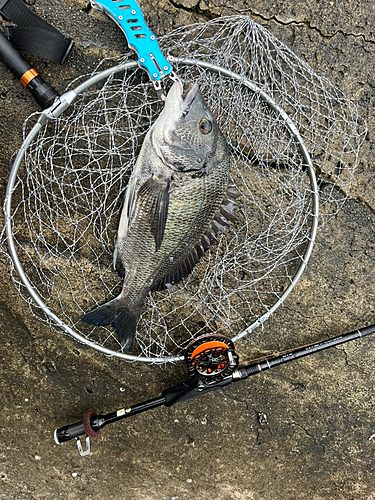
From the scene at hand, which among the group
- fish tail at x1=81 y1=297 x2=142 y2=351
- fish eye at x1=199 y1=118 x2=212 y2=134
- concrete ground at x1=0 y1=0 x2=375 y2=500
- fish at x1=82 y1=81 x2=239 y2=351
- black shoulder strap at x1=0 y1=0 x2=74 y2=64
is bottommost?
concrete ground at x1=0 y1=0 x2=375 y2=500

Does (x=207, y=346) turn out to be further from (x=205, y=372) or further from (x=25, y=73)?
(x=25, y=73)

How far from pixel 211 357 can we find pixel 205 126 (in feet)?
3.84

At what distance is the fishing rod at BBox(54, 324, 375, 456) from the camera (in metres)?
2.00

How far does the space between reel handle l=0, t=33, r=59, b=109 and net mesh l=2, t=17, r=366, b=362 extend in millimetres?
169

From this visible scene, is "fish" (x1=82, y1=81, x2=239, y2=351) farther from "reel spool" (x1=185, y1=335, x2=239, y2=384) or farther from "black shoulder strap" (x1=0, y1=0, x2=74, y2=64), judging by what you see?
"black shoulder strap" (x1=0, y1=0, x2=74, y2=64)

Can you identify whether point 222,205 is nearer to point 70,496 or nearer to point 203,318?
point 203,318

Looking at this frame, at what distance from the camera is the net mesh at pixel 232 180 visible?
2.02 meters

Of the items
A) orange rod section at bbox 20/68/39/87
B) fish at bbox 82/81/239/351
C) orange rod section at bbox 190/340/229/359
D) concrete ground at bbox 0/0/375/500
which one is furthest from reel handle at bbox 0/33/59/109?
orange rod section at bbox 190/340/229/359

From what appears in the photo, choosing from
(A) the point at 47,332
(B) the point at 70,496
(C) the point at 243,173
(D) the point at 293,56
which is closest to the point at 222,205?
(C) the point at 243,173

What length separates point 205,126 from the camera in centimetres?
169

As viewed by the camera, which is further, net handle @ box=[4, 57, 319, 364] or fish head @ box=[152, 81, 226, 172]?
net handle @ box=[4, 57, 319, 364]

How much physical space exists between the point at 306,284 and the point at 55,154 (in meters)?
1.65

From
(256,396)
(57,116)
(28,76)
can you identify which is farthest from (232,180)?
(256,396)

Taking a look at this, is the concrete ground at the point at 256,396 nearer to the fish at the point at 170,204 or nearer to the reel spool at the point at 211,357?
the reel spool at the point at 211,357
